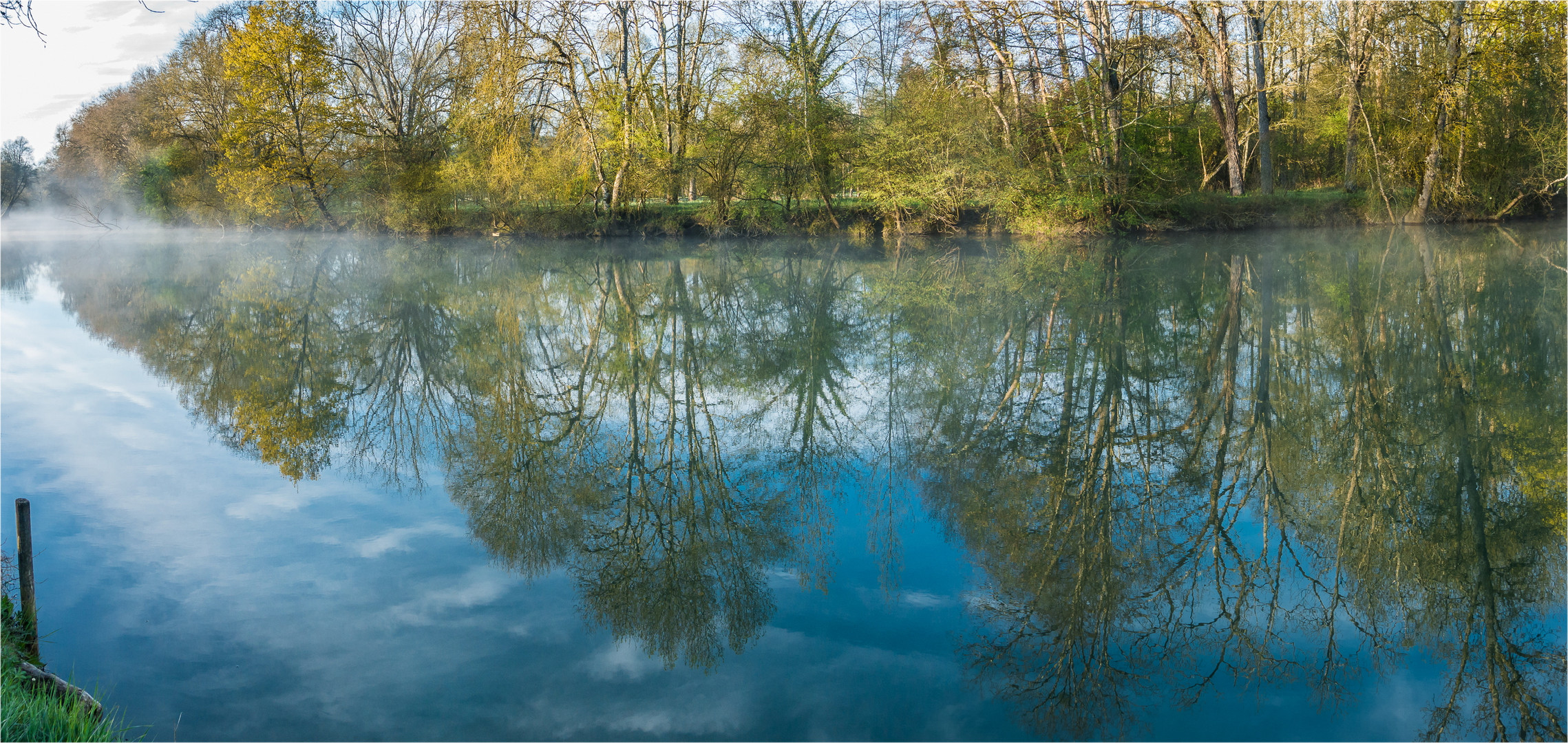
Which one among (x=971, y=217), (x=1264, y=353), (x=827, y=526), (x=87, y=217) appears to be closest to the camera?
(x=827, y=526)

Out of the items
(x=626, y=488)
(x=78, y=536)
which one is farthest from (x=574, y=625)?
(x=78, y=536)

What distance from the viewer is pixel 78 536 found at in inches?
213

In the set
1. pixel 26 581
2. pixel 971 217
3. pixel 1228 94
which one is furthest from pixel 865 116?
pixel 26 581

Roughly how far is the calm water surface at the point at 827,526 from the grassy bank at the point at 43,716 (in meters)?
0.21

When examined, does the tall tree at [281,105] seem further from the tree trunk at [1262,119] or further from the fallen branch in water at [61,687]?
the fallen branch in water at [61,687]

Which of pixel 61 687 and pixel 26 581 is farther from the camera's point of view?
pixel 26 581

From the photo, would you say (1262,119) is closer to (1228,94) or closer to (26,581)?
(1228,94)

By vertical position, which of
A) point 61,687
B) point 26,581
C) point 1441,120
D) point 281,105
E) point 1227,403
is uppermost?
point 281,105

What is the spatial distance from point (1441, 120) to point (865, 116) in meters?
14.8

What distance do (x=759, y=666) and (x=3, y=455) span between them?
730cm

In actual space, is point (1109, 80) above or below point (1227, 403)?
above

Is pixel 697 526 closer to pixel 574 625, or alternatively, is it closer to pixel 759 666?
pixel 574 625

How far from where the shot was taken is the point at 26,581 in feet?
13.0

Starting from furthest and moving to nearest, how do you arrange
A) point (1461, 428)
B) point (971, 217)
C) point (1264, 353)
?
point (971, 217), point (1264, 353), point (1461, 428)
